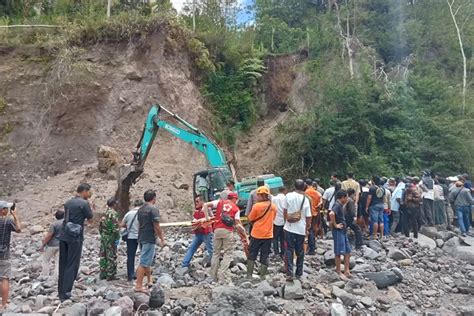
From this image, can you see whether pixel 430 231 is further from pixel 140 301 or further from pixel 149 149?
pixel 140 301

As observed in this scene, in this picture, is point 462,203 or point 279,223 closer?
point 279,223

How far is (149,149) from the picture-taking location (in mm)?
12930

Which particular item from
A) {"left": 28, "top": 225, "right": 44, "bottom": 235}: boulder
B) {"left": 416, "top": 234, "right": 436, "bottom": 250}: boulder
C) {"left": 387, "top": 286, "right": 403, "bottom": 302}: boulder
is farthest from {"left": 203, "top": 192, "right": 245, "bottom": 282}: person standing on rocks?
{"left": 28, "top": 225, "right": 44, "bottom": 235}: boulder

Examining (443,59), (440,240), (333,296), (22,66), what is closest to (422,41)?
(443,59)

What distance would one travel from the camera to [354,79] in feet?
68.5

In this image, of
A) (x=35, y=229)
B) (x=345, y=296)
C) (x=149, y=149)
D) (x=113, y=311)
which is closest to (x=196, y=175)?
(x=149, y=149)

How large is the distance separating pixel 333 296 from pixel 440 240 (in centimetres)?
602

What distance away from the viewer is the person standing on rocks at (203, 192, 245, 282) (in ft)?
25.7

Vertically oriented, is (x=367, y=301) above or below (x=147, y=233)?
below

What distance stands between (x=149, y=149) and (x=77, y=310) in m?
6.86

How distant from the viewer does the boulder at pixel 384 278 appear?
8.85 m

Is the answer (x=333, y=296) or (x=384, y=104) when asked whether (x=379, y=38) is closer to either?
(x=384, y=104)

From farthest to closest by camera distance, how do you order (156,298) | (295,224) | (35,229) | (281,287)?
(35,229) → (295,224) → (281,287) → (156,298)

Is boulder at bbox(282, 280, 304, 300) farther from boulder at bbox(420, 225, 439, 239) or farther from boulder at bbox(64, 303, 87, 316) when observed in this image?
boulder at bbox(420, 225, 439, 239)
